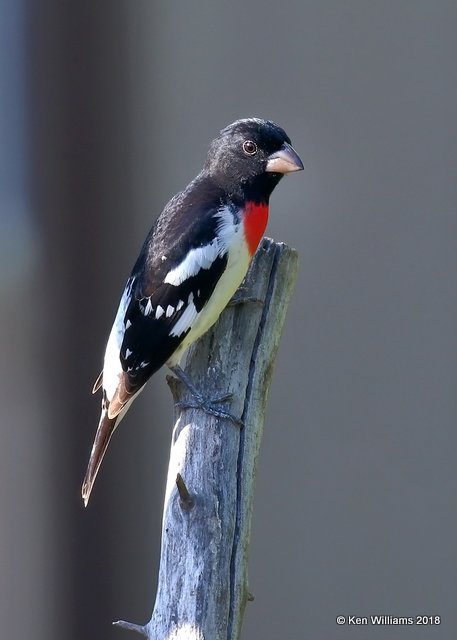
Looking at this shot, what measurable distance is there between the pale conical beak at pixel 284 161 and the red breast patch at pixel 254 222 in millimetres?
121

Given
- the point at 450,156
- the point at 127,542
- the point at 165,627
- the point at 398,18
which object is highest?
the point at 398,18

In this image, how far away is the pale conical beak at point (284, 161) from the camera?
3.05 metres

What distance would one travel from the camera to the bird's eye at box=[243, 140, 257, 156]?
3.10 meters

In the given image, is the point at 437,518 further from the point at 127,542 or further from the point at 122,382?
the point at 122,382

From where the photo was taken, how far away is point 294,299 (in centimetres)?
469

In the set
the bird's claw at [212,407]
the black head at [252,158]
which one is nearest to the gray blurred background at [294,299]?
the black head at [252,158]

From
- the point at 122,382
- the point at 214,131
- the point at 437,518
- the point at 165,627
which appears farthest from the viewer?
the point at 214,131

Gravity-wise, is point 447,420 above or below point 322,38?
below

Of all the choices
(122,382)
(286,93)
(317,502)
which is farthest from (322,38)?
(122,382)

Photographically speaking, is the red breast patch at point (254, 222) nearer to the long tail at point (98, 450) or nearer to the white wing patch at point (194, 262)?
the white wing patch at point (194, 262)

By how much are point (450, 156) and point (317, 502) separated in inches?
65.8

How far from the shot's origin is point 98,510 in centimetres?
502

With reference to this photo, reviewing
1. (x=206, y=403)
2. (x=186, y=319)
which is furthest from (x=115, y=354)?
(x=206, y=403)

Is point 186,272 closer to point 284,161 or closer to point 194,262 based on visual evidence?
point 194,262
